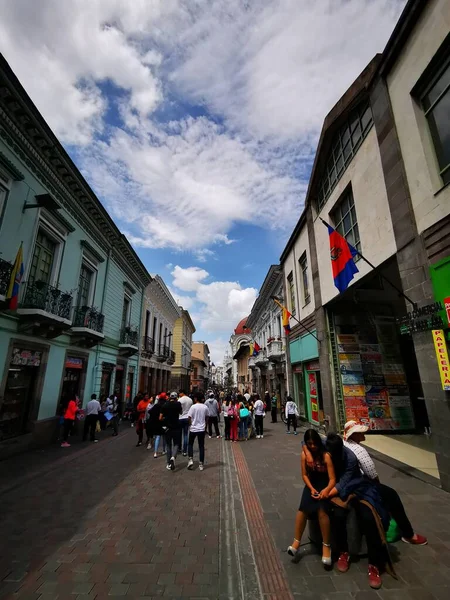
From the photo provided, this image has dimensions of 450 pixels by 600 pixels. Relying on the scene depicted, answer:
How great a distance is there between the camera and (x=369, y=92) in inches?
308

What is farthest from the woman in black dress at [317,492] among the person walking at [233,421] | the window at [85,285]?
the window at [85,285]

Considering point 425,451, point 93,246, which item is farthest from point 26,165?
point 425,451

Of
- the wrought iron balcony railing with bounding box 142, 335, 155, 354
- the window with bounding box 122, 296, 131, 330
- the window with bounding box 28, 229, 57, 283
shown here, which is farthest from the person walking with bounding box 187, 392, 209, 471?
the wrought iron balcony railing with bounding box 142, 335, 155, 354

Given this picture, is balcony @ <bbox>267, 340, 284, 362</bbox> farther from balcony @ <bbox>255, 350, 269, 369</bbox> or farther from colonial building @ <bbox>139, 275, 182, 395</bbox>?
colonial building @ <bbox>139, 275, 182, 395</bbox>

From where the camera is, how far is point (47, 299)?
9742 millimetres

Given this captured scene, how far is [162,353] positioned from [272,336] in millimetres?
10824

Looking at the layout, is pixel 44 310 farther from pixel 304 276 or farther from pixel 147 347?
pixel 147 347

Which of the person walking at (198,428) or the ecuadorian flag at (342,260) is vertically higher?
the ecuadorian flag at (342,260)

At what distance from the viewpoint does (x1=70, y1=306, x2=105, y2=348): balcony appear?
38.5 feet

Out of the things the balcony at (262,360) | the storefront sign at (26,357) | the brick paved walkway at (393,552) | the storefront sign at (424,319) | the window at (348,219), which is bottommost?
the brick paved walkway at (393,552)

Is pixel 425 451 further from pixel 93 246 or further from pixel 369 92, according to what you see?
pixel 93 246

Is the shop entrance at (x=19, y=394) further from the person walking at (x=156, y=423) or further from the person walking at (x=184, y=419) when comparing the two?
the person walking at (x=184, y=419)

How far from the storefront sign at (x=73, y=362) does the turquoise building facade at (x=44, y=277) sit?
41mm

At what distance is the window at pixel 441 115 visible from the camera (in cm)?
553
